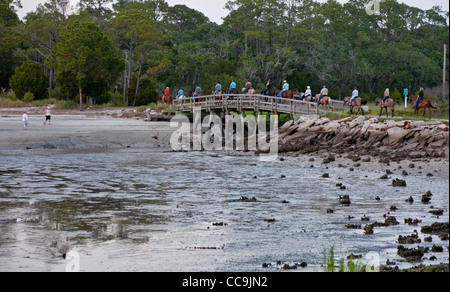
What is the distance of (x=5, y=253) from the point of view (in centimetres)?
1077

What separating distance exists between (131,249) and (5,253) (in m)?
2.28

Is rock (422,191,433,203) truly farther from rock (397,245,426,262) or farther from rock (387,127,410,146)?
rock (387,127,410,146)

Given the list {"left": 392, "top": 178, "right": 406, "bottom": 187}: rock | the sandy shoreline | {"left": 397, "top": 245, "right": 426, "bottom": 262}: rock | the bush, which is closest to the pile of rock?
the sandy shoreline

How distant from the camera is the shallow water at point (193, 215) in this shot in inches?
415

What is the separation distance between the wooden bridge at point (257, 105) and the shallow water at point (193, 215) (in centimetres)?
1372

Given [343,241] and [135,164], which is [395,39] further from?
[343,241]

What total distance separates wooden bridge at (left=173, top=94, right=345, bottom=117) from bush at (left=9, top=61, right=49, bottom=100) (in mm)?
21339

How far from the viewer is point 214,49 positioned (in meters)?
78.1

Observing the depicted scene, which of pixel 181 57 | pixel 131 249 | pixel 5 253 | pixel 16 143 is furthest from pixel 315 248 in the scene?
pixel 181 57

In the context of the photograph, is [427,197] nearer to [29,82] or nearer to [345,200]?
[345,200]

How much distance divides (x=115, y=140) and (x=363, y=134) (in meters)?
15.2

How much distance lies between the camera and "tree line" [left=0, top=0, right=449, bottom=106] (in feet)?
198

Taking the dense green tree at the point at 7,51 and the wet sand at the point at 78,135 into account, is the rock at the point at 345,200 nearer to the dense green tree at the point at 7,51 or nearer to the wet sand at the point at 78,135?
the wet sand at the point at 78,135

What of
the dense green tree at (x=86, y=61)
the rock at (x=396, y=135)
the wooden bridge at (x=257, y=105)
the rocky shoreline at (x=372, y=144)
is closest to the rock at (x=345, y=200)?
the rocky shoreline at (x=372, y=144)
